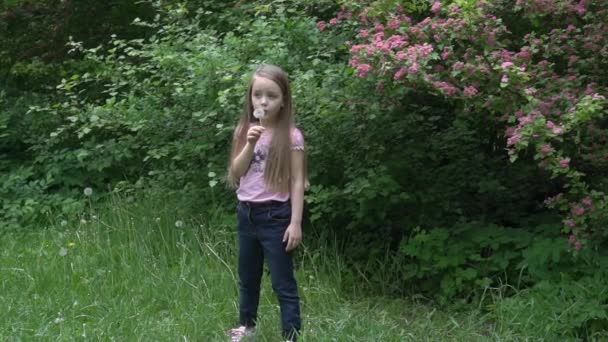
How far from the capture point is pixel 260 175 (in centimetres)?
429

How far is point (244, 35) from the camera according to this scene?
6148 mm

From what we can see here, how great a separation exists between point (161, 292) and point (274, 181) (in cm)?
138

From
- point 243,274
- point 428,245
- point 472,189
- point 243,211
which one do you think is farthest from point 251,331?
point 472,189

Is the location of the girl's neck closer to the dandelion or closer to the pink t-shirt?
the pink t-shirt

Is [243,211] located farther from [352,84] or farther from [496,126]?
[496,126]

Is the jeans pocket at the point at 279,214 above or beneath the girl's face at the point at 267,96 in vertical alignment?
beneath

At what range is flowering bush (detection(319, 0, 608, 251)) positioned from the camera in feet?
13.8

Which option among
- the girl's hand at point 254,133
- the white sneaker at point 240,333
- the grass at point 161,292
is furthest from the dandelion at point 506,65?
the white sneaker at point 240,333

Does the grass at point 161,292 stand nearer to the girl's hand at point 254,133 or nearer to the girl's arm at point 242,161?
the girl's arm at point 242,161

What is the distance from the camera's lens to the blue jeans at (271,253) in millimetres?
4266

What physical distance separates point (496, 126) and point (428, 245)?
0.91 m

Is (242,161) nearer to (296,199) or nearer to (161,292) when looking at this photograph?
(296,199)

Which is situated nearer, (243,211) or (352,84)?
(243,211)

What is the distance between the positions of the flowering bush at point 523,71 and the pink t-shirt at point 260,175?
545 millimetres
